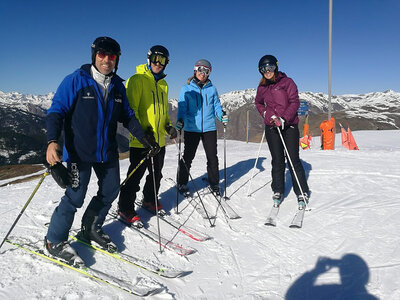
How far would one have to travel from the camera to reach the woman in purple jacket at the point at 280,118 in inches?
186

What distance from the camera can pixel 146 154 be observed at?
3994 mm

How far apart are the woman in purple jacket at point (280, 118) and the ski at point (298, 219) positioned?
0.51 feet

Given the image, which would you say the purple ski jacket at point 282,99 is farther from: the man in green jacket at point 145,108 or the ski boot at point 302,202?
the man in green jacket at point 145,108

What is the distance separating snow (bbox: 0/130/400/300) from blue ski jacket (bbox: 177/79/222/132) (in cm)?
157

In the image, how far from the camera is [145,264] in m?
3.00

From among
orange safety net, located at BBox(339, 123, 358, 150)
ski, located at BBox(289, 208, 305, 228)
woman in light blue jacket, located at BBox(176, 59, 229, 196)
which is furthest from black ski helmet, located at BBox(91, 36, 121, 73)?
orange safety net, located at BBox(339, 123, 358, 150)

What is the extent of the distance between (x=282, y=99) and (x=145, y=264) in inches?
142

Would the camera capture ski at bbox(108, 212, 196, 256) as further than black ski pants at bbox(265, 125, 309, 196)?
No

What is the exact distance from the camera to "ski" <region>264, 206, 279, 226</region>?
4350mm

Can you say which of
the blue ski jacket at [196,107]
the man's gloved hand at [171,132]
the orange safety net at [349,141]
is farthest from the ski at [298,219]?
the orange safety net at [349,141]

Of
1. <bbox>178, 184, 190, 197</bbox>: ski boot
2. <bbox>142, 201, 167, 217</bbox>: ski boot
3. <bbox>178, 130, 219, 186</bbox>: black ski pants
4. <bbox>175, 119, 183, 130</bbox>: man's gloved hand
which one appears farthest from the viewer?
<bbox>178, 184, 190, 197</bbox>: ski boot

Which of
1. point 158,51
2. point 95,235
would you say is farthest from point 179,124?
point 95,235

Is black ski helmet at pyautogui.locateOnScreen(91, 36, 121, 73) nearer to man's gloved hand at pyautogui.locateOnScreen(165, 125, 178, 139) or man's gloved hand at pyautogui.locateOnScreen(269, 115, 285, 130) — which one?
man's gloved hand at pyautogui.locateOnScreen(165, 125, 178, 139)

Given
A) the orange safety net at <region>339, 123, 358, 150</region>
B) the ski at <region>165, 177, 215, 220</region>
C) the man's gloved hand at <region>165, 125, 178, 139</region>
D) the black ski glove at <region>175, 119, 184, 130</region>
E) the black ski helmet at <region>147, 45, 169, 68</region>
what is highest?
the black ski helmet at <region>147, 45, 169, 68</region>
